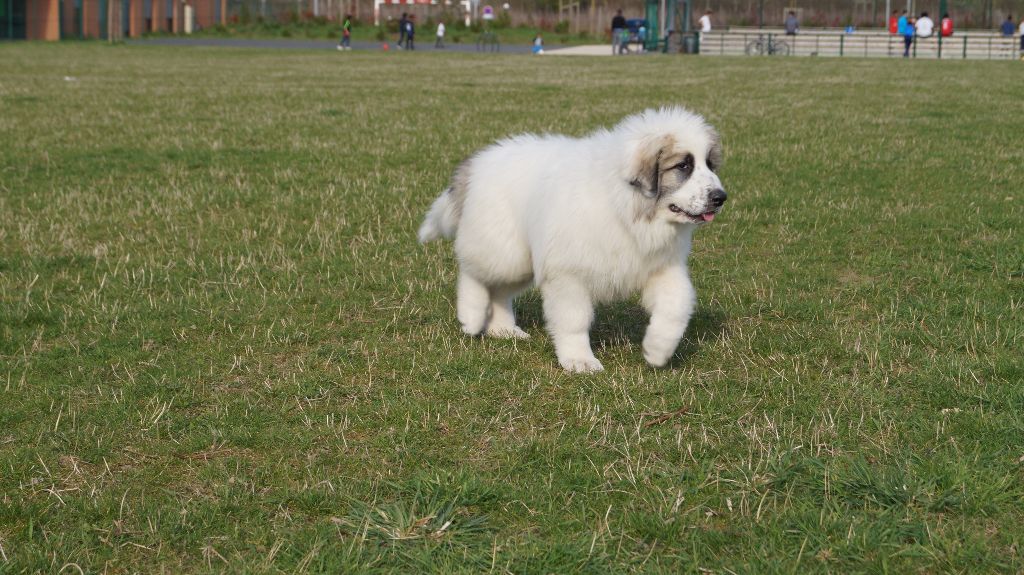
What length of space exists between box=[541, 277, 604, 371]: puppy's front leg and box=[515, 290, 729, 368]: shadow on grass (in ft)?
1.58

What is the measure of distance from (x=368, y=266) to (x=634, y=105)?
14291mm

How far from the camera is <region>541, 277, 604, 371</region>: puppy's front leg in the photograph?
597 cm

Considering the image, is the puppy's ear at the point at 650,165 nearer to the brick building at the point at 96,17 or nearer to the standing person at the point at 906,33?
the standing person at the point at 906,33

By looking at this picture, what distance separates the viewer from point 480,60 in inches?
1725

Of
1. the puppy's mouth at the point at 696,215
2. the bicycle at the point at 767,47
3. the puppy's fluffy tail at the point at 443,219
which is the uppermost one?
the bicycle at the point at 767,47

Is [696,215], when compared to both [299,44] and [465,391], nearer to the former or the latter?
[465,391]

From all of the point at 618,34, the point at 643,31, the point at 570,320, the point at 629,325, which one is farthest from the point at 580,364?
the point at 643,31

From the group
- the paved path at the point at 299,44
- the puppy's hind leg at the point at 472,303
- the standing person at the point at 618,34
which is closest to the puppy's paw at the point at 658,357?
the puppy's hind leg at the point at 472,303

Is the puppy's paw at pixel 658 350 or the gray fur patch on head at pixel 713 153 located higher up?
the gray fur patch on head at pixel 713 153

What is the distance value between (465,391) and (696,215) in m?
1.42

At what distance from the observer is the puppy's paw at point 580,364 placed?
19.7 ft

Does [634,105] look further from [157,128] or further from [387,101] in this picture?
[157,128]

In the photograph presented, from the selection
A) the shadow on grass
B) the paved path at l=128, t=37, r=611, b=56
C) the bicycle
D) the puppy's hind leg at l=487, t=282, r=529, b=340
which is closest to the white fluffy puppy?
the puppy's hind leg at l=487, t=282, r=529, b=340

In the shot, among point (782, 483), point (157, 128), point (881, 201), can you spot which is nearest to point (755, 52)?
point (157, 128)
